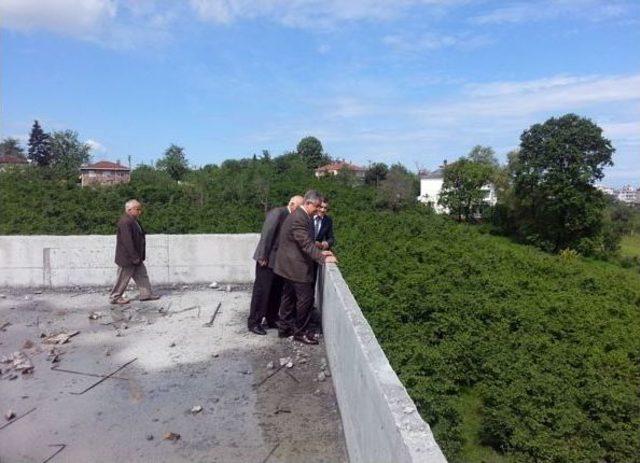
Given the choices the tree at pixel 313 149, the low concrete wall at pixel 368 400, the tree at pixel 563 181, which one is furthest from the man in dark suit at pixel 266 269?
the tree at pixel 313 149

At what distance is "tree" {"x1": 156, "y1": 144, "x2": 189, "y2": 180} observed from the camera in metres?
40.2

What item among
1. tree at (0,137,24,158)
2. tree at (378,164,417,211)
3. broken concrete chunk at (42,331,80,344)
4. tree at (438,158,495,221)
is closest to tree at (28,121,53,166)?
tree at (0,137,24,158)

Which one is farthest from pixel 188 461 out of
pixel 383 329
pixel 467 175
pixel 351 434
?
pixel 467 175

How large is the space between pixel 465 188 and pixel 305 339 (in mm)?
55021

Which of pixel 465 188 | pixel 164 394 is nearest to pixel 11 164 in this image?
pixel 164 394

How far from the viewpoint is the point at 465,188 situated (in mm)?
58000

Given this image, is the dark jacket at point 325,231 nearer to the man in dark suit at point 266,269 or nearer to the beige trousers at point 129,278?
the man in dark suit at point 266,269

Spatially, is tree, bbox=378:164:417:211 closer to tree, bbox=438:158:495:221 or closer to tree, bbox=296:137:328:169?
tree, bbox=438:158:495:221

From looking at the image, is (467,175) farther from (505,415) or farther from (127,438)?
(127,438)

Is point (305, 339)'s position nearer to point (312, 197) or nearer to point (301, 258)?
point (301, 258)

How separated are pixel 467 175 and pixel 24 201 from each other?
44.9 m

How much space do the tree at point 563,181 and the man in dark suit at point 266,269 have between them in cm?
4539

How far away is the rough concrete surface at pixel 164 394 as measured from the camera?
12.1 ft

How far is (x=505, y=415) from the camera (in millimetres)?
6699
